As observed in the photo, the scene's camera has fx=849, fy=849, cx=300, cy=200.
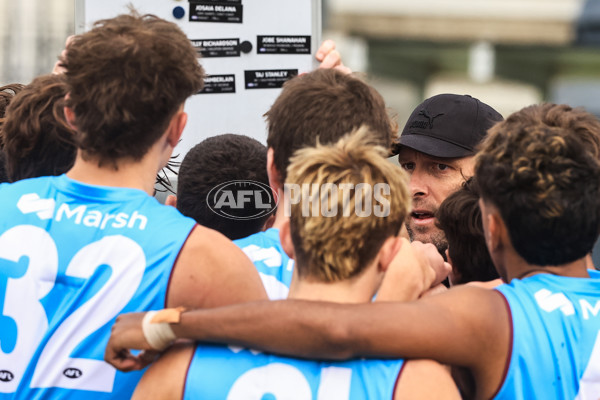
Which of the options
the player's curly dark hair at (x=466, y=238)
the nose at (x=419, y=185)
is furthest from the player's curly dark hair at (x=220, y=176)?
the nose at (x=419, y=185)

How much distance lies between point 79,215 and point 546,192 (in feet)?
3.77

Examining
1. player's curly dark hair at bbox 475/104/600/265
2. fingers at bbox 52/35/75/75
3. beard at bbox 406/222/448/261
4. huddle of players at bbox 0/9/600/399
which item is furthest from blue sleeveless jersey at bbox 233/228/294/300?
beard at bbox 406/222/448/261

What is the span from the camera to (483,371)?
1.98 m

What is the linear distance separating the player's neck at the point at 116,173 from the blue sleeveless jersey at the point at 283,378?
55cm

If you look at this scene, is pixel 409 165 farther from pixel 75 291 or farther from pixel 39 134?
pixel 75 291

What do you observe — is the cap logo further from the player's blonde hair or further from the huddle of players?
the player's blonde hair

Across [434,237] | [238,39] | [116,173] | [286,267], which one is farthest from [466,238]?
[238,39]

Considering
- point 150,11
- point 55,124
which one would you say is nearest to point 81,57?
point 55,124

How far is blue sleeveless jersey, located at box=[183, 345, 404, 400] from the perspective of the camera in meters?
1.80

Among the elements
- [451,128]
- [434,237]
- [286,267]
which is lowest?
[434,237]

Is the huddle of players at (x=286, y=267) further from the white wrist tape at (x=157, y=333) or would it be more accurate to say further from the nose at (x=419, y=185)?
the nose at (x=419, y=185)

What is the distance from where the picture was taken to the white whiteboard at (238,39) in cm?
407

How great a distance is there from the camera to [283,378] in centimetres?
182

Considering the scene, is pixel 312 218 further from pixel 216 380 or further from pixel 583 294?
Result: pixel 583 294
